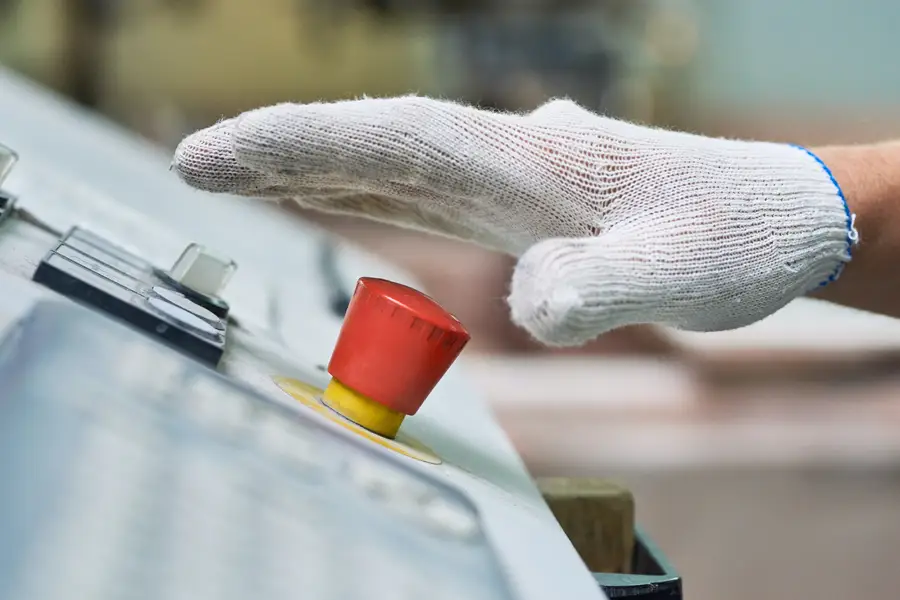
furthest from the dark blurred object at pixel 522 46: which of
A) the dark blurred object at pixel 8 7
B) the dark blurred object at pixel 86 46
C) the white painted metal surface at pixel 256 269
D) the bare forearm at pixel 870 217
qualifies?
the bare forearm at pixel 870 217

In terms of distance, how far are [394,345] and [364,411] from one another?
3 centimetres

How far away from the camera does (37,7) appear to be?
1.55 meters

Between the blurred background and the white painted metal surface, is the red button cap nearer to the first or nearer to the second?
the white painted metal surface

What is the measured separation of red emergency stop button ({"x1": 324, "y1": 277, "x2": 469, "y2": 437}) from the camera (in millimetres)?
325

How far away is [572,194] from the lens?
38 cm

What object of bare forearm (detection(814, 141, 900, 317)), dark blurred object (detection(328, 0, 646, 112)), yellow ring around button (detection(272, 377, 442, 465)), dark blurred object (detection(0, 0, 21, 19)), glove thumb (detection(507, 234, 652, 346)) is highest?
dark blurred object (detection(328, 0, 646, 112))

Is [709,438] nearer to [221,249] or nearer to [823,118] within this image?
[221,249]

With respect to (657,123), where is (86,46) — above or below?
below

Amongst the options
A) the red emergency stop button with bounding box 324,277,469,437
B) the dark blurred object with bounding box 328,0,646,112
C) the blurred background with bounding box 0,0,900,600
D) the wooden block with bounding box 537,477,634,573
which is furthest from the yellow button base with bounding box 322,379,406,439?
the dark blurred object with bounding box 328,0,646,112

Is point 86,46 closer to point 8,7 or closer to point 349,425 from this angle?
point 8,7

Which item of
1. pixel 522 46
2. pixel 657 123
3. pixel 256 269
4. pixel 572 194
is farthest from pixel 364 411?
pixel 522 46

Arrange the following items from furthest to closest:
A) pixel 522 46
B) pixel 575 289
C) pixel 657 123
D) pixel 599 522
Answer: pixel 522 46
pixel 657 123
pixel 599 522
pixel 575 289

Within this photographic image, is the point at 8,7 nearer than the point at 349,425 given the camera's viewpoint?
No

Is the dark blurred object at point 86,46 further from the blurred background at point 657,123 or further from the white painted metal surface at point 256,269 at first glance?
the white painted metal surface at point 256,269
